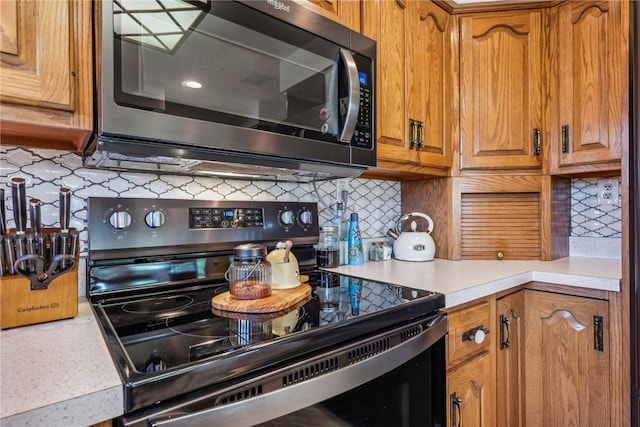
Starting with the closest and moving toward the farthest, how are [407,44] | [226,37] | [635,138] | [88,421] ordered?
[88,421]
[226,37]
[635,138]
[407,44]

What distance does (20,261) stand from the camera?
713 mm

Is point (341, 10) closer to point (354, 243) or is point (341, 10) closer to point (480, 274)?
point (354, 243)

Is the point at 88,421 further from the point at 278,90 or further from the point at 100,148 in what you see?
the point at 278,90

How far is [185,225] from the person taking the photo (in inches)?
42.9

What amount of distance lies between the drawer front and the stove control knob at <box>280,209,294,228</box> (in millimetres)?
641

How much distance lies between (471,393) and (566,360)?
1.58 feet

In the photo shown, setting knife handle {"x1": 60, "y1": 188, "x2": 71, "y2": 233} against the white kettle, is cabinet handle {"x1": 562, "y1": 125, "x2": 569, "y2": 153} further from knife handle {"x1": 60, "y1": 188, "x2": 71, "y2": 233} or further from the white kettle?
knife handle {"x1": 60, "y1": 188, "x2": 71, "y2": 233}

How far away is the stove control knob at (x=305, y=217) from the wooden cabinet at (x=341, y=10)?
69 cm

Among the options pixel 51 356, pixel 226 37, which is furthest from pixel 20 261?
pixel 226 37

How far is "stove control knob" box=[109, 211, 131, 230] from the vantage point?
0.97 metres

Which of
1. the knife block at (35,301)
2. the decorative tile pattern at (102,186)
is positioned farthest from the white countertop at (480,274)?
the knife block at (35,301)

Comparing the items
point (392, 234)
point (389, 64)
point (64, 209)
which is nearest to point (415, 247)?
point (392, 234)

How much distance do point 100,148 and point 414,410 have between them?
1025 mm

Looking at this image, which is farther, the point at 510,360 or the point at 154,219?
the point at 510,360
